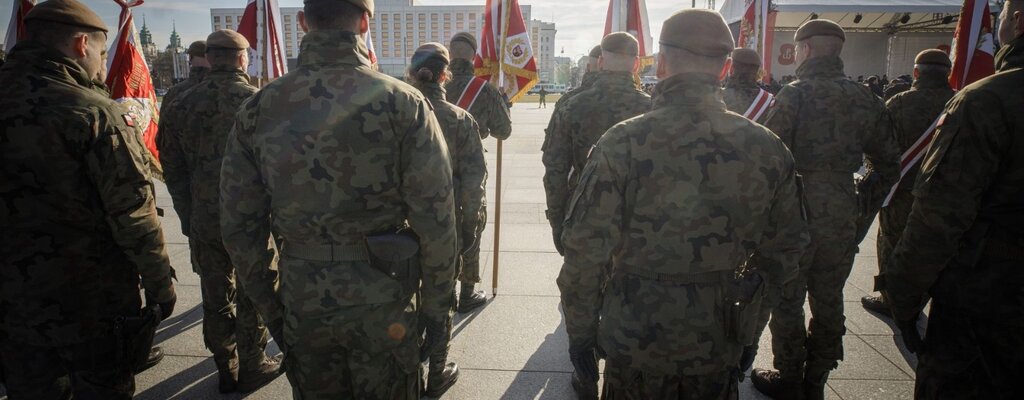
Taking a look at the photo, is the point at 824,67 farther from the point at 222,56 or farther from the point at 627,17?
the point at 222,56

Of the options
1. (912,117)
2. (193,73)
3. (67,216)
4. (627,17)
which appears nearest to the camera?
(67,216)

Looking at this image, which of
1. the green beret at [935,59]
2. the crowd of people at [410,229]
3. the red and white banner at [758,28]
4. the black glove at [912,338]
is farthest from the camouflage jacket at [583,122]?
the red and white banner at [758,28]

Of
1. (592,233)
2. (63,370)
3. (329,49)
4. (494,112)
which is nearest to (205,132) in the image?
(63,370)

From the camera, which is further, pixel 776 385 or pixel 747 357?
pixel 776 385

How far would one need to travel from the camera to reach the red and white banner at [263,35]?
601cm

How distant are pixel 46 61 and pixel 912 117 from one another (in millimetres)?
6249

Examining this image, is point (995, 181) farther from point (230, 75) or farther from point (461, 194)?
point (230, 75)

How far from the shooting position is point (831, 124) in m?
3.34

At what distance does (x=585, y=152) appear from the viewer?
13.5ft

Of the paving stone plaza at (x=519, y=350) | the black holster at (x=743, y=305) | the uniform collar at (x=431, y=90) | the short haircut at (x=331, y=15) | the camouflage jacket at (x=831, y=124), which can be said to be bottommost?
the paving stone plaza at (x=519, y=350)

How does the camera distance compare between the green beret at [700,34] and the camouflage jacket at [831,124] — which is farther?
the camouflage jacket at [831,124]

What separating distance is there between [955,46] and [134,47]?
7.54 metres

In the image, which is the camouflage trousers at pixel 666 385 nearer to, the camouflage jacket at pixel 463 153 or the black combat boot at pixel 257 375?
the camouflage jacket at pixel 463 153

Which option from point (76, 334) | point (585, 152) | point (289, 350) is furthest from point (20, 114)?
point (585, 152)
